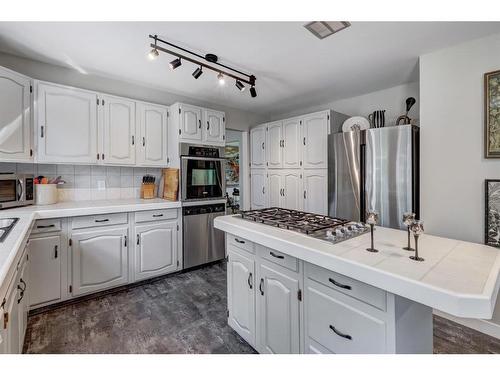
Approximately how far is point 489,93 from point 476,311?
6.69ft

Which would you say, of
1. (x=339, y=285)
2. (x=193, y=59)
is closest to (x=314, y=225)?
(x=339, y=285)

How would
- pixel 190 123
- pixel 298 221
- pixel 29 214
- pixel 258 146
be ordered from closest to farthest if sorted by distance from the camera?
1. pixel 298 221
2. pixel 29 214
3. pixel 190 123
4. pixel 258 146

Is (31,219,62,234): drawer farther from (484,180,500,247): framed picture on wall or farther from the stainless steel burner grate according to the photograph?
(484,180,500,247): framed picture on wall

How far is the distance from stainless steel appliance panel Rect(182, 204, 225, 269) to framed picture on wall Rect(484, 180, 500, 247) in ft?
8.97

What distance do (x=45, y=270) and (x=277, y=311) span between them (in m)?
2.14

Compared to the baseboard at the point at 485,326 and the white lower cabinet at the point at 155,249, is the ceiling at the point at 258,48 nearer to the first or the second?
the white lower cabinet at the point at 155,249

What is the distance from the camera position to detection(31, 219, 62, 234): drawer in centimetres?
211

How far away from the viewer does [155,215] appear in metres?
2.80

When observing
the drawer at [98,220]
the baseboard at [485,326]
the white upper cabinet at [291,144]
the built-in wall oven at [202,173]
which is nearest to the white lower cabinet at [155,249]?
the drawer at [98,220]

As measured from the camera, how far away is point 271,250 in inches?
58.8

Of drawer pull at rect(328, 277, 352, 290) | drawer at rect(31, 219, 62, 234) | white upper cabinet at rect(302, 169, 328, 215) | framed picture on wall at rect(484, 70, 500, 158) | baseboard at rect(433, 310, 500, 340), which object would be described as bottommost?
baseboard at rect(433, 310, 500, 340)

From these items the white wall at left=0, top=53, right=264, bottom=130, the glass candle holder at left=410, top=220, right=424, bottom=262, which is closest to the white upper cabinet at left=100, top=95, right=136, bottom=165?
the white wall at left=0, top=53, right=264, bottom=130

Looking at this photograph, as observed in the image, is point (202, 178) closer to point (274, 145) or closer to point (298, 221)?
point (274, 145)

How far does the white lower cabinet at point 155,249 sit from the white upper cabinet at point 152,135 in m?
0.83
